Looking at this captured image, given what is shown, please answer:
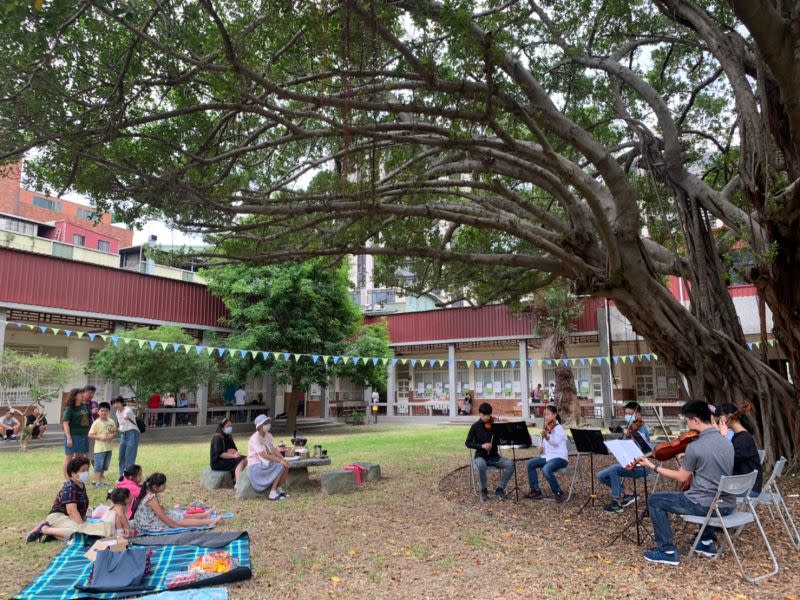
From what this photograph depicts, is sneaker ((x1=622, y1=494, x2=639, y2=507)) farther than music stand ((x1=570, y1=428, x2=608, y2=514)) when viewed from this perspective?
No

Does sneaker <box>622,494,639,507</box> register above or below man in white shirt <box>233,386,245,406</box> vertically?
below

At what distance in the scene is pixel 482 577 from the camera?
4.80m

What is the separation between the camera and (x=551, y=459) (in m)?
7.73

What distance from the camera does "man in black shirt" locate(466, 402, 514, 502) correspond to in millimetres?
7898

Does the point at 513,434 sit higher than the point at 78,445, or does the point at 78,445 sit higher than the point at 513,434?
the point at 513,434

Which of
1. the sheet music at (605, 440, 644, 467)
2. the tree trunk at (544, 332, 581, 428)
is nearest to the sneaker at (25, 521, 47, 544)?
the sheet music at (605, 440, 644, 467)

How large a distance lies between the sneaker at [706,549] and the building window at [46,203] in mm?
46419

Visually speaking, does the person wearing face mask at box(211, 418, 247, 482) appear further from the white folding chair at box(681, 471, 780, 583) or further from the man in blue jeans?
the white folding chair at box(681, 471, 780, 583)

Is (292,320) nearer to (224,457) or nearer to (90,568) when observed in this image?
(224,457)

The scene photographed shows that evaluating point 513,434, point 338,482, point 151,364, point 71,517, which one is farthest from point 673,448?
point 151,364

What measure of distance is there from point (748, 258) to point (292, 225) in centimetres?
826

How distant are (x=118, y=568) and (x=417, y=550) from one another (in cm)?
265

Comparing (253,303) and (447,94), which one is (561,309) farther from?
(447,94)

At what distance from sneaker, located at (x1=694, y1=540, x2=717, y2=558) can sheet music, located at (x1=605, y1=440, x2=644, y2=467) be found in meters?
0.91
